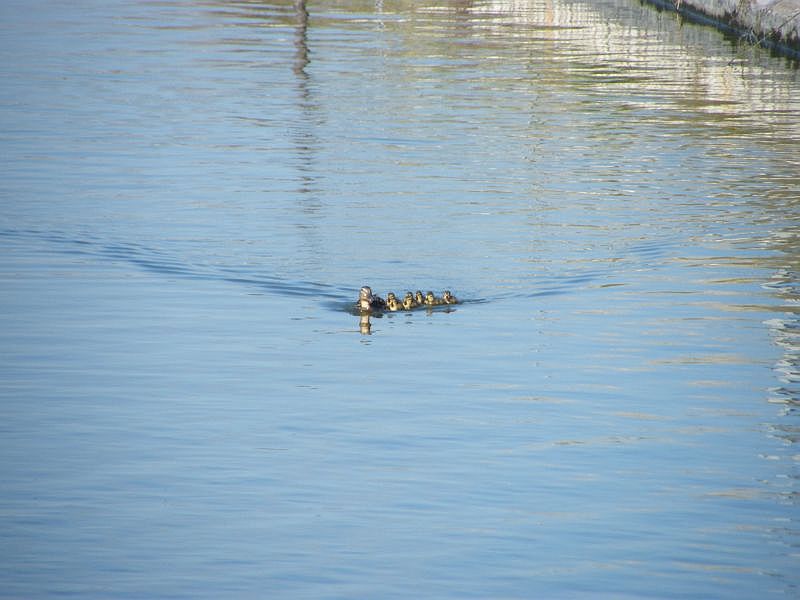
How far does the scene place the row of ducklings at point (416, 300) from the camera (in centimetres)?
1778

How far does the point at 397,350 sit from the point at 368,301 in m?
1.40

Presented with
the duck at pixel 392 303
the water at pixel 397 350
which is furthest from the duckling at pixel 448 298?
the duck at pixel 392 303

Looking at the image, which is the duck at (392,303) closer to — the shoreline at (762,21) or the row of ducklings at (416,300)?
the row of ducklings at (416,300)

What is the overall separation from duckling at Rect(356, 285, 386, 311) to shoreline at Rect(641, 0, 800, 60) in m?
26.5

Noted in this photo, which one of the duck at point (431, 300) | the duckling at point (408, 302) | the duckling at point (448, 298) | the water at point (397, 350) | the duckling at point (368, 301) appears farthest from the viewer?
the duckling at point (448, 298)

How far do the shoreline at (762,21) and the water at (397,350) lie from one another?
917 cm

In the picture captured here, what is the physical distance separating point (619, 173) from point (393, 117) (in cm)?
839

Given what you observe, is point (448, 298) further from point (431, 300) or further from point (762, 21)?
point (762, 21)

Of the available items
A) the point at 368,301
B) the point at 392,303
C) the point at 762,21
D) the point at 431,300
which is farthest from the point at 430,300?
the point at 762,21

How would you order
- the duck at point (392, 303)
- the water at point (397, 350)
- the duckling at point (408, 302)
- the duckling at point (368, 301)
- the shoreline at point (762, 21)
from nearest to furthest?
the water at point (397, 350) → the duckling at point (368, 301) → the duck at point (392, 303) → the duckling at point (408, 302) → the shoreline at point (762, 21)

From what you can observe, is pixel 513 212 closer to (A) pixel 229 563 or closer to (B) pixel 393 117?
(B) pixel 393 117

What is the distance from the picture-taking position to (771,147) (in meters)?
30.5

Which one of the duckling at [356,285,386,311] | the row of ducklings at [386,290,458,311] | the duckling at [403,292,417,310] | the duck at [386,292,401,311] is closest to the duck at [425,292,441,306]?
the row of ducklings at [386,290,458,311]

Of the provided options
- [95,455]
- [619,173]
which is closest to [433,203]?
[619,173]
